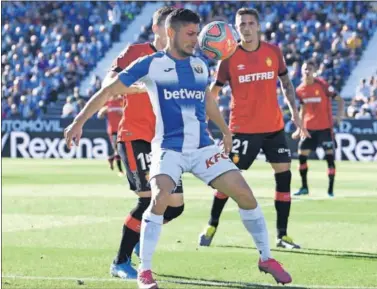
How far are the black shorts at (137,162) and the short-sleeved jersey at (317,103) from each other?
10.9 m

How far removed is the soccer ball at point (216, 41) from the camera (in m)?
10.3

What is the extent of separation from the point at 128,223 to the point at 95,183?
44.4 ft

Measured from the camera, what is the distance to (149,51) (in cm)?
1022

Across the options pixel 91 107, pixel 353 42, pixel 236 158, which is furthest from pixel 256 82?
pixel 353 42

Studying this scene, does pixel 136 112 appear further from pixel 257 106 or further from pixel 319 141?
pixel 319 141

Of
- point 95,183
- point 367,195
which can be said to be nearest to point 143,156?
point 367,195

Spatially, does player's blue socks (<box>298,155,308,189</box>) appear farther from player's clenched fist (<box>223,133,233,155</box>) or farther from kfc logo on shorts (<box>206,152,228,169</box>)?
kfc logo on shorts (<box>206,152,228,169</box>)

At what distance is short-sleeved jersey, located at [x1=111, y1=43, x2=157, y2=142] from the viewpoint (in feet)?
33.1

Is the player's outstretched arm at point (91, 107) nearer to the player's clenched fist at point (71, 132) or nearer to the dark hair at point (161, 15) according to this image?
the player's clenched fist at point (71, 132)

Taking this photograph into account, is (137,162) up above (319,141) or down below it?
above

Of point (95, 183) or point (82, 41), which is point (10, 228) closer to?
point (95, 183)

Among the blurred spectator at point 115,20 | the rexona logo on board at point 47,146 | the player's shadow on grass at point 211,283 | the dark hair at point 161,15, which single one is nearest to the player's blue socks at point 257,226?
the player's shadow on grass at point 211,283

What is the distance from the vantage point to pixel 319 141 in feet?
68.8

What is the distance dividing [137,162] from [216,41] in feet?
4.61
